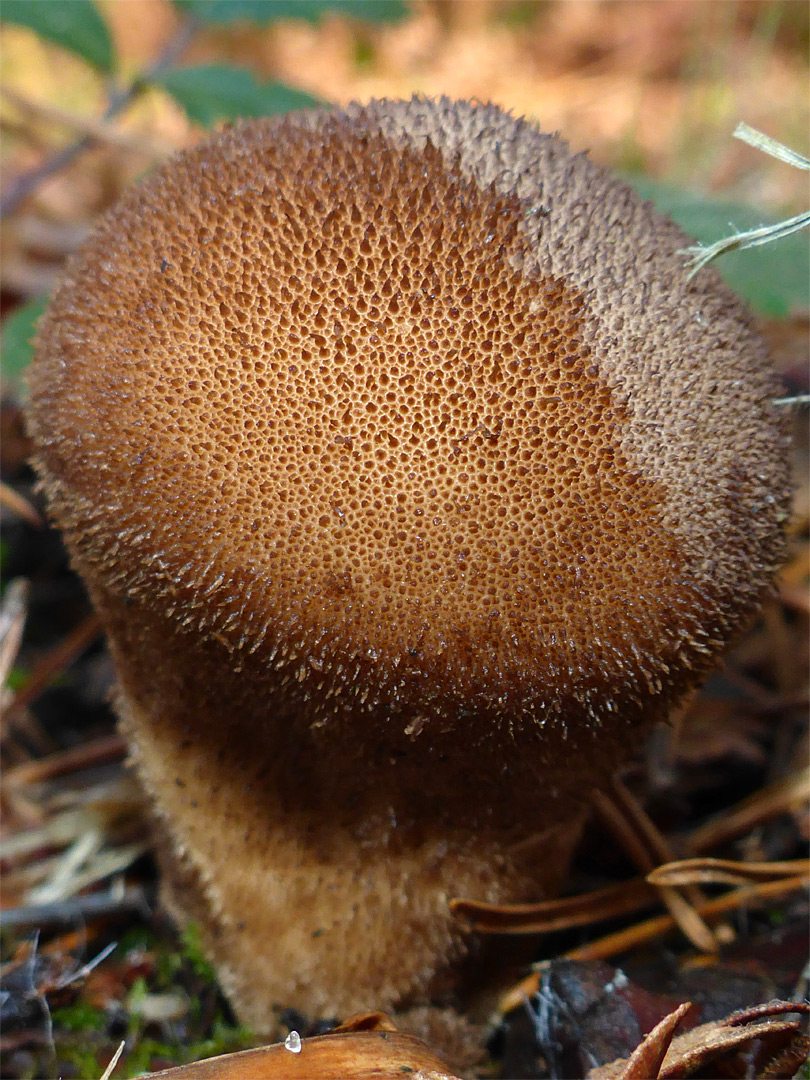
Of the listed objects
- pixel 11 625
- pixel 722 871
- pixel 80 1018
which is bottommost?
pixel 80 1018

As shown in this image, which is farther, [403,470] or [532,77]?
[532,77]

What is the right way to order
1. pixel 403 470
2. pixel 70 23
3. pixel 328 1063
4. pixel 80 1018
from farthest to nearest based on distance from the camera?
pixel 70 23
pixel 80 1018
pixel 328 1063
pixel 403 470

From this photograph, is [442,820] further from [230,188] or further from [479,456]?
[230,188]

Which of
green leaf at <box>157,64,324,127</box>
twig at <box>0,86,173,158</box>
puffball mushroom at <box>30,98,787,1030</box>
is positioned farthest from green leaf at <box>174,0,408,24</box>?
puffball mushroom at <box>30,98,787,1030</box>

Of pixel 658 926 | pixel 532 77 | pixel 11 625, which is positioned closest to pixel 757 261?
pixel 658 926

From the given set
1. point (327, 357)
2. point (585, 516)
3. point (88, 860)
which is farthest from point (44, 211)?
point (585, 516)

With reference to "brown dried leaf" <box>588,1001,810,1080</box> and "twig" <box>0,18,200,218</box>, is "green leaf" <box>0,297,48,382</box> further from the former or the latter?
"brown dried leaf" <box>588,1001,810,1080</box>

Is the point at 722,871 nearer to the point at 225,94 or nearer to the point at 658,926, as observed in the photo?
the point at 658,926
